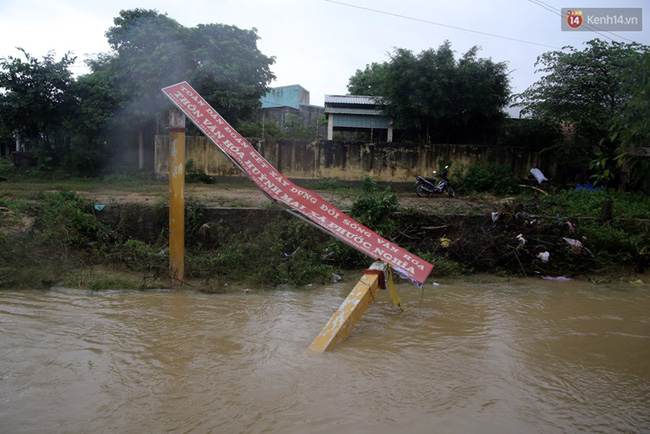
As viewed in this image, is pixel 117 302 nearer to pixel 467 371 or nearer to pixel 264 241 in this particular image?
pixel 264 241

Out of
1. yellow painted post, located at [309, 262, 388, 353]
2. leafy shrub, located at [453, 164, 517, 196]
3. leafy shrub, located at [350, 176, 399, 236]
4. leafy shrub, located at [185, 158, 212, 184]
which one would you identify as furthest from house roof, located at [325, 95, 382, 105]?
yellow painted post, located at [309, 262, 388, 353]

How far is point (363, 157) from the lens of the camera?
50.9ft

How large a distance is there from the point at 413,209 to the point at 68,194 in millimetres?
6016

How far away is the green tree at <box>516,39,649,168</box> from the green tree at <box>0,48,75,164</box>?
1593 centimetres

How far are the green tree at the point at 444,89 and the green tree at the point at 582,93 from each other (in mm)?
1967

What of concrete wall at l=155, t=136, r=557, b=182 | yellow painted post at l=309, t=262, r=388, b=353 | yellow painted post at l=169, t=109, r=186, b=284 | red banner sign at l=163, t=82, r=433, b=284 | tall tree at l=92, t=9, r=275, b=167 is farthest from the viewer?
tall tree at l=92, t=9, r=275, b=167

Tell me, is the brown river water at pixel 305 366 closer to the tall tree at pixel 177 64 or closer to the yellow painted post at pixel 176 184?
the yellow painted post at pixel 176 184

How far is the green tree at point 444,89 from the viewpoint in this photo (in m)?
15.6

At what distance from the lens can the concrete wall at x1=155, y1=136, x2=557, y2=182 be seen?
1545cm

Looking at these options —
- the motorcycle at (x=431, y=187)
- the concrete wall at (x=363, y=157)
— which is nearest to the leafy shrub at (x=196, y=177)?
the concrete wall at (x=363, y=157)

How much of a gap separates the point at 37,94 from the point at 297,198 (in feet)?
51.5

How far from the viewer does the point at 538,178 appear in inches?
577

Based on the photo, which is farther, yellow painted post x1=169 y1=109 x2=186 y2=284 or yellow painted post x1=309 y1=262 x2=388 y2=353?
yellow painted post x1=169 y1=109 x2=186 y2=284

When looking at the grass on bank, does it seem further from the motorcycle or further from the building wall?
the building wall
